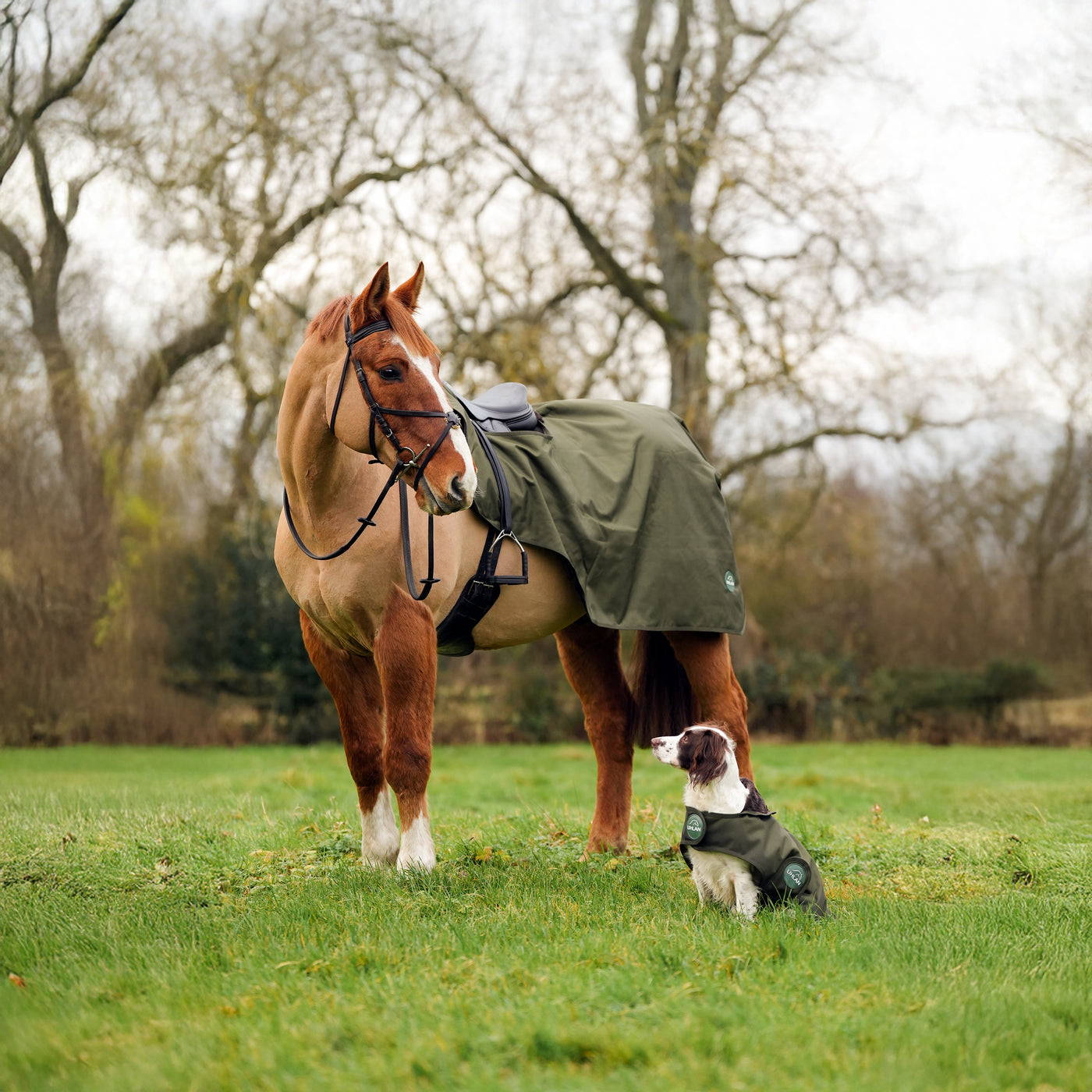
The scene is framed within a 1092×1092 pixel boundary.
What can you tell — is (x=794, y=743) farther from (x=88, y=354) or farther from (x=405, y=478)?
(x=405, y=478)

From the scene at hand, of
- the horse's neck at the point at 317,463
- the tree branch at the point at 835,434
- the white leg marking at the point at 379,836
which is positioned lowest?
the white leg marking at the point at 379,836

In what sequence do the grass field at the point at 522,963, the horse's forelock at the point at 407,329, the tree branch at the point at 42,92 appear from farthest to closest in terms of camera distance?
the tree branch at the point at 42,92
the horse's forelock at the point at 407,329
the grass field at the point at 522,963

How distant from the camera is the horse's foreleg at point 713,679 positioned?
545 cm

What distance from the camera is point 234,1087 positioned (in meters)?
2.62

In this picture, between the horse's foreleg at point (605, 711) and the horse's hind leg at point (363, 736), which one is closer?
the horse's hind leg at point (363, 736)

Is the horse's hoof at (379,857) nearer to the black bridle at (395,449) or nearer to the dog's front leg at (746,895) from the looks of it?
the black bridle at (395,449)

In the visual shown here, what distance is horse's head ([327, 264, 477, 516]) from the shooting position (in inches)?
172

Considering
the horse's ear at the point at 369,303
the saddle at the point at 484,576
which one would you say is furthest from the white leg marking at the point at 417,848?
the horse's ear at the point at 369,303

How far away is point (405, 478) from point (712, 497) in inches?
78.1

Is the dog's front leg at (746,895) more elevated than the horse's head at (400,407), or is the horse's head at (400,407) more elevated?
the horse's head at (400,407)

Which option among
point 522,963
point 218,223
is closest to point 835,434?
point 218,223

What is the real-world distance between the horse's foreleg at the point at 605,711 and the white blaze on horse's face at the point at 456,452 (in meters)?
1.82

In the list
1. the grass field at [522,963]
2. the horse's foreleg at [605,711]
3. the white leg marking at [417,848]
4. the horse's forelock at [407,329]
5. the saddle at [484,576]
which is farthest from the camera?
the horse's foreleg at [605,711]

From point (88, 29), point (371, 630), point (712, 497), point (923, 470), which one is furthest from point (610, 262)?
point (371, 630)
